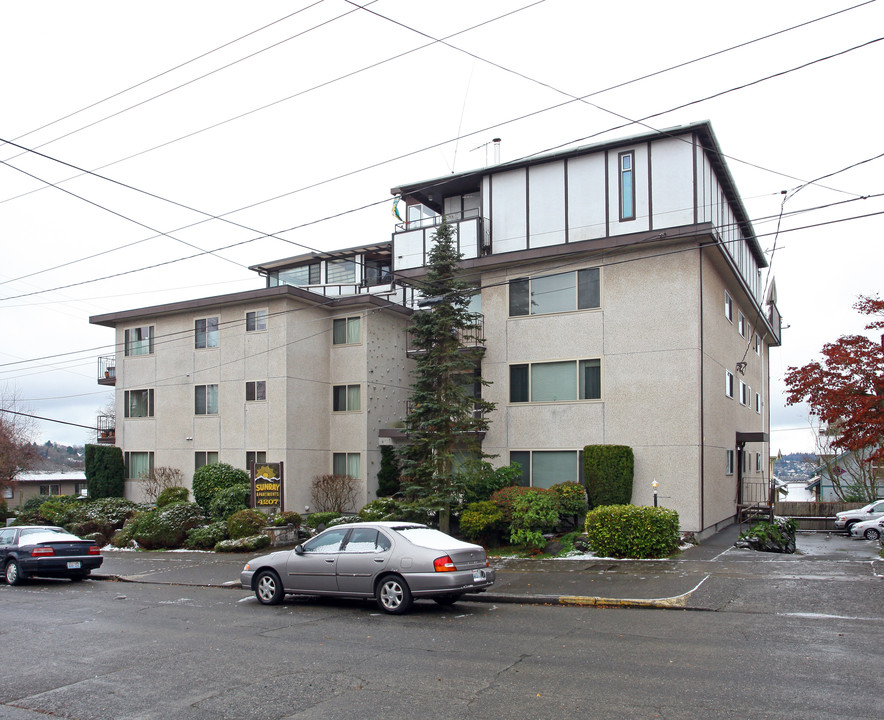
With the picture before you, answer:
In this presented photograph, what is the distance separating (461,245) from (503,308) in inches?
103

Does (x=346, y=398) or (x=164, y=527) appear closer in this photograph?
(x=164, y=527)

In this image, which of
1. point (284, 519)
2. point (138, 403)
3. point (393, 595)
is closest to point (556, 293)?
point (284, 519)

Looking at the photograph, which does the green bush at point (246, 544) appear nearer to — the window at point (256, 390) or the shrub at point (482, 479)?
the shrub at point (482, 479)

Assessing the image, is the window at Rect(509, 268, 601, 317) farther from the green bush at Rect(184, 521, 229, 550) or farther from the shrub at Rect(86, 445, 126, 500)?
the shrub at Rect(86, 445, 126, 500)

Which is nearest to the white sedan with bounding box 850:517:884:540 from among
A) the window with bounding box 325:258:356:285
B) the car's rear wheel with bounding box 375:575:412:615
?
the car's rear wheel with bounding box 375:575:412:615

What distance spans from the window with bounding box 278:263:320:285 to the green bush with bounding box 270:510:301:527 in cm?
1709

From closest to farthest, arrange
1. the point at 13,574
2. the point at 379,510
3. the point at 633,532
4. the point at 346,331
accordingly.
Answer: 1. the point at 633,532
2. the point at 13,574
3. the point at 379,510
4. the point at 346,331

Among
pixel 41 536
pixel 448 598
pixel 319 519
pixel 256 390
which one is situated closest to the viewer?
pixel 448 598

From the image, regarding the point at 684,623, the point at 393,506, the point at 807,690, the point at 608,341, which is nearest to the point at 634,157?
the point at 608,341

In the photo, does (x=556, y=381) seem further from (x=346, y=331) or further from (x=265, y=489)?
(x=346, y=331)

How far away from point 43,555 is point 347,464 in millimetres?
13414

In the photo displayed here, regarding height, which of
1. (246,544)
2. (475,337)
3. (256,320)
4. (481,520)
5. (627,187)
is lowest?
(246,544)

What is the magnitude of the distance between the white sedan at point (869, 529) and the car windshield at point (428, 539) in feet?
60.3

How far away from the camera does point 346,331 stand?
3038cm
